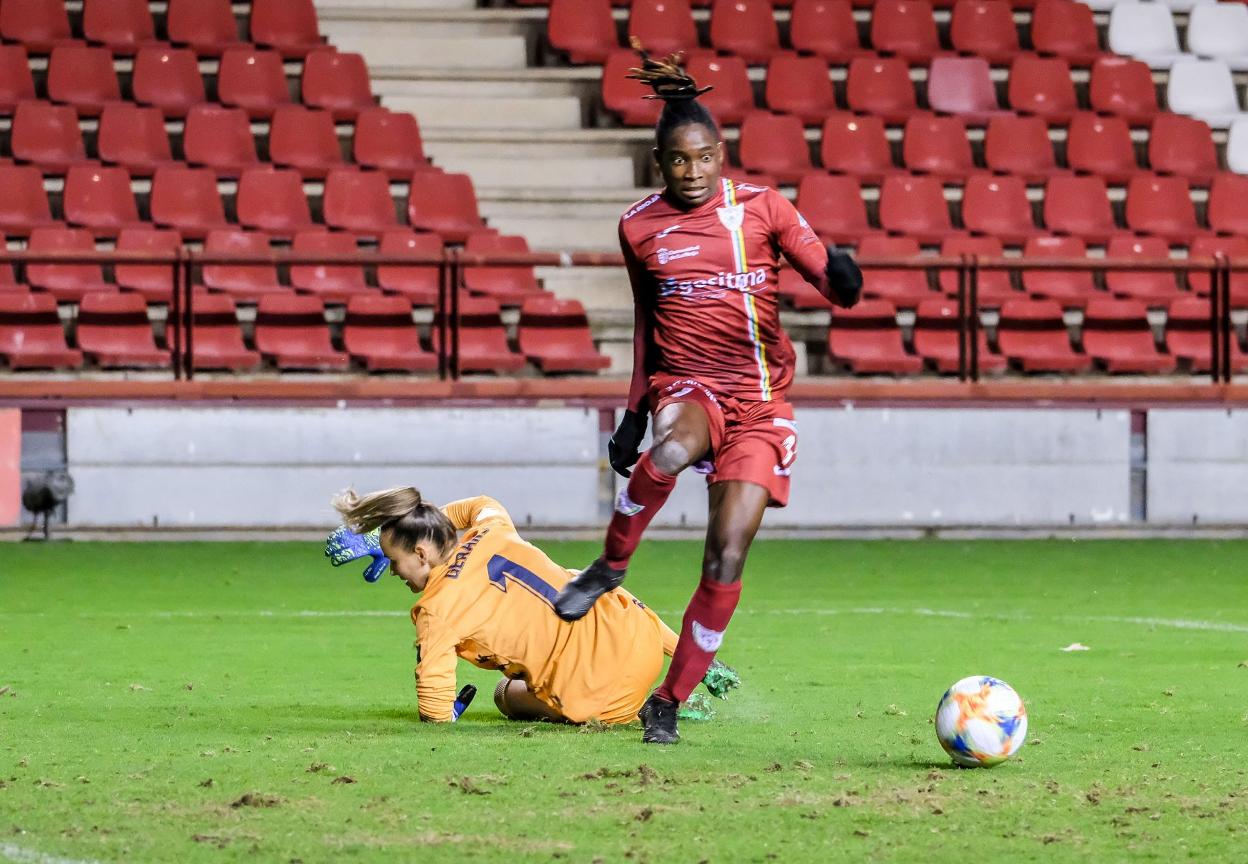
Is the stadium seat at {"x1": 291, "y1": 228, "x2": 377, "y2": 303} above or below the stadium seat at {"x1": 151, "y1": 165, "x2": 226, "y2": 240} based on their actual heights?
below

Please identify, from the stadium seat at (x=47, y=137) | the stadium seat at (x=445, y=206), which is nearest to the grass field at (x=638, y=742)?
the stadium seat at (x=445, y=206)

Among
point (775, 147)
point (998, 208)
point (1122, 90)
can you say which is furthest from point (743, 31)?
point (1122, 90)

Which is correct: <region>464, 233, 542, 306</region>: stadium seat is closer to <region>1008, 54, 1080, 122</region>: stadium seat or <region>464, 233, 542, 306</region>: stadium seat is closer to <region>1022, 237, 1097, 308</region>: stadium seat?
<region>1022, 237, 1097, 308</region>: stadium seat

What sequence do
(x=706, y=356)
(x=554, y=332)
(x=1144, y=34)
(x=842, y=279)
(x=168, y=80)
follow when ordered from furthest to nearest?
(x=1144, y=34)
(x=168, y=80)
(x=554, y=332)
(x=706, y=356)
(x=842, y=279)

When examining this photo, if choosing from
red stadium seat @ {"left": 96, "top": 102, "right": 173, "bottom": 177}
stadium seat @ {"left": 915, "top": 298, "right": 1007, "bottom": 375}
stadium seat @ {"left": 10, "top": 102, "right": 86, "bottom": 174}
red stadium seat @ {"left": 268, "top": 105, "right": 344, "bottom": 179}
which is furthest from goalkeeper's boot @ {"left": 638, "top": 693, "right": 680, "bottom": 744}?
stadium seat @ {"left": 10, "top": 102, "right": 86, "bottom": 174}

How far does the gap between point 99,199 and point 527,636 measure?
9789 mm

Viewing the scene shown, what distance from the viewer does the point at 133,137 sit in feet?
47.9

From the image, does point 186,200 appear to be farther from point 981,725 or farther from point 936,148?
point 981,725

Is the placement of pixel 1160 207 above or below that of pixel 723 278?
above

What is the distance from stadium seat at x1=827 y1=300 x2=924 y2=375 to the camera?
43.4 ft

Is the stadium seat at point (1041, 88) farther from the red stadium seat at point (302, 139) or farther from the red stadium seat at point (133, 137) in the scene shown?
the red stadium seat at point (133, 137)

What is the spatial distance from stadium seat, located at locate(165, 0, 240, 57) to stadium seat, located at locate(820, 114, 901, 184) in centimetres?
493

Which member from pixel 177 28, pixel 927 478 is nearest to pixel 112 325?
pixel 177 28

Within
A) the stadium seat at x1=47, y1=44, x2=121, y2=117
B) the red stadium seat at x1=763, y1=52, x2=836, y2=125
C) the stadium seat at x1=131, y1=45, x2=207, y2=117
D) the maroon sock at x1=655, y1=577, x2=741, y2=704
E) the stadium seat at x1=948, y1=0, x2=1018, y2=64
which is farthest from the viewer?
the stadium seat at x1=948, y1=0, x2=1018, y2=64
